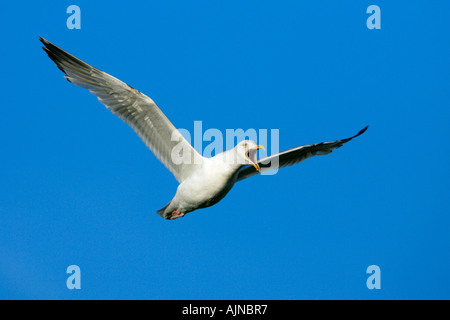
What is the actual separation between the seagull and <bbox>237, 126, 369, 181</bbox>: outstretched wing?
0.11m

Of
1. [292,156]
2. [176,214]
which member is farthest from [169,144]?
[292,156]

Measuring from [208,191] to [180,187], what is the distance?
0.67 metres

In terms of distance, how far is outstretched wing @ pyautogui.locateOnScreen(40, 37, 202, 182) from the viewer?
31.6 feet

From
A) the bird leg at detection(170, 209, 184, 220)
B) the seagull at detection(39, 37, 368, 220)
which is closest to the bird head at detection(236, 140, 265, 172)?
the seagull at detection(39, 37, 368, 220)

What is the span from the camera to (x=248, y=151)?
31.0ft

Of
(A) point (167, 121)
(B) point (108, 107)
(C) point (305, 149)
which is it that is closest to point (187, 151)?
(A) point (167, 121)

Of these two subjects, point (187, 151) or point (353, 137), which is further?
point (353, 137)

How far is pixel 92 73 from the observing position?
973cm

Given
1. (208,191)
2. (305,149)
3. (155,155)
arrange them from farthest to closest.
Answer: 1. (305,149)
2. (155,155)
3. (208,191)

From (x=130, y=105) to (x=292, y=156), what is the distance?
9.43ft

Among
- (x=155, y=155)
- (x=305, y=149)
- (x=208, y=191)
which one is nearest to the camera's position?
(x=208, y=191)

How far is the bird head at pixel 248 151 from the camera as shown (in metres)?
9.32

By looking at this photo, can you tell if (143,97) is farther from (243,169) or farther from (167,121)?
(243,169)

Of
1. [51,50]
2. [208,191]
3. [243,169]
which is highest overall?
[51,50]
